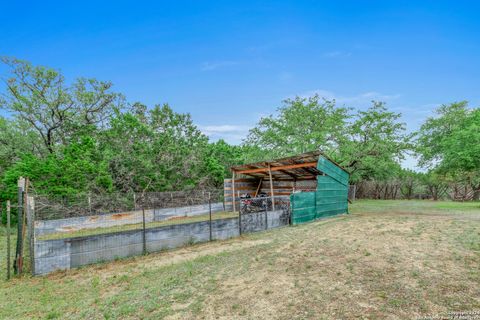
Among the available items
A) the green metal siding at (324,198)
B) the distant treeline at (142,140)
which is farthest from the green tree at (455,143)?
the green metal siding at (324,198)

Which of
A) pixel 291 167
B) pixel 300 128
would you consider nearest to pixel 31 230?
pixel 291 167

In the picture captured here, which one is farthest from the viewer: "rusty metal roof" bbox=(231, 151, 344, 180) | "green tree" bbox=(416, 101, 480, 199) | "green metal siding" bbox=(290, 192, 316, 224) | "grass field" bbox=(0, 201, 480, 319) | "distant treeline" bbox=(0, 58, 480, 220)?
"green tree" bbox=(416, 101, 480, 199)

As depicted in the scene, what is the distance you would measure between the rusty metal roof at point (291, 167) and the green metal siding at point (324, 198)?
1.45 ft

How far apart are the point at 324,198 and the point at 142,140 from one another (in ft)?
30.1

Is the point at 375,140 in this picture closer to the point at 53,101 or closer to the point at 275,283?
the point at 275,283

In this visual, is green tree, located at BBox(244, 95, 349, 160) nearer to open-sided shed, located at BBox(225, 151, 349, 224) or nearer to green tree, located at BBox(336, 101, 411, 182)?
green tree, located at BBox(336, 101, 411, 182)

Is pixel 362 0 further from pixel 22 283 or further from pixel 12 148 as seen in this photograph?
pixel 12 148

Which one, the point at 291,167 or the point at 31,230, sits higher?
the point at 291,167

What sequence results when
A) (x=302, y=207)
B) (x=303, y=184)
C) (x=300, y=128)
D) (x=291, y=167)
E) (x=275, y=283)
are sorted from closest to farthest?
(x=275, y=283), (x=302, y=207), (x=291, y=167), (x=303, y=184), (x=300, y=128)

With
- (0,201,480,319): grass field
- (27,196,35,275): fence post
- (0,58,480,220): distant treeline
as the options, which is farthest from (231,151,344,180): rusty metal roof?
(27,196,35,275): fence post

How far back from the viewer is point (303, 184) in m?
13.1

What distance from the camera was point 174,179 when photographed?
1294 centimetres

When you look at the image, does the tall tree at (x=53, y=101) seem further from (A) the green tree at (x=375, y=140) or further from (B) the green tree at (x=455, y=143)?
(B) the green tree at (x=455, y=143)

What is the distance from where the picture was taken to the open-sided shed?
9.23m
